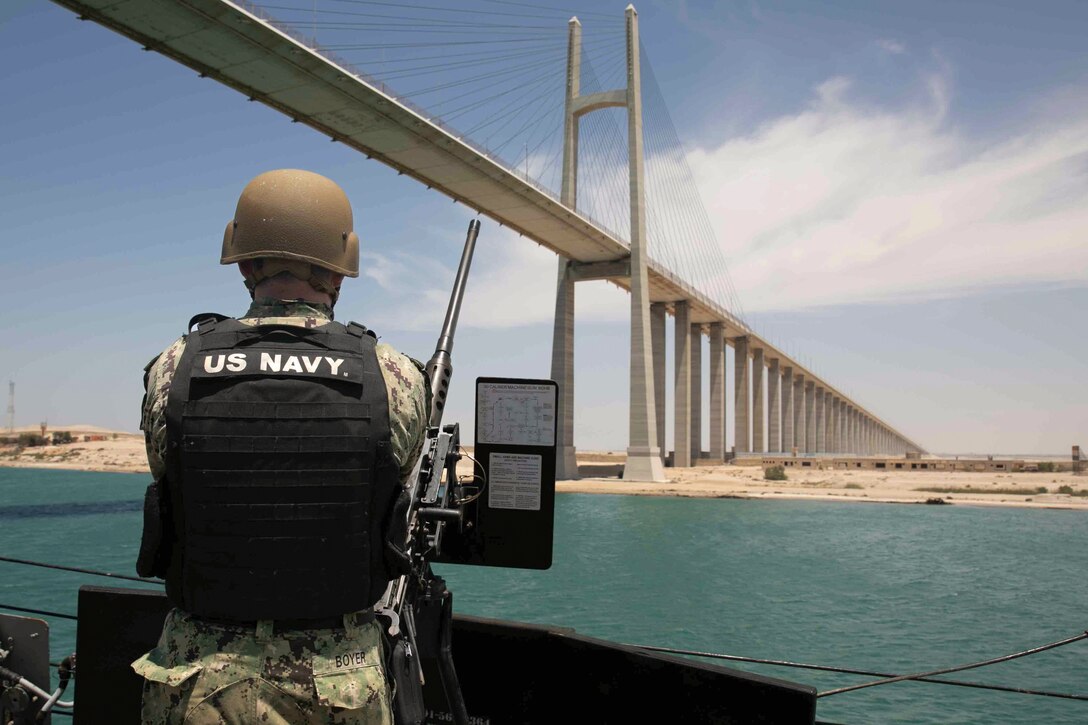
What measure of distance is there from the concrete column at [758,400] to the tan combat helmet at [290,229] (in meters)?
94.8

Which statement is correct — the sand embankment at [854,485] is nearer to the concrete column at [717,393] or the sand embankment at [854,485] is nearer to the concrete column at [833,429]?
the concrete column at [717,393]

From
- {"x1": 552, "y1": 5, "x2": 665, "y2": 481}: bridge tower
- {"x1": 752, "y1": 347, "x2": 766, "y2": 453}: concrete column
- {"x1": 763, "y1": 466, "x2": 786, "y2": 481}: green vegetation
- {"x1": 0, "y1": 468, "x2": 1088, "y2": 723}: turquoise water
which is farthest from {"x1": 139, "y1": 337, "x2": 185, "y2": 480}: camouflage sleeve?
{"x1": 752, "y1": 347, "x2": 766, "y2": 453}: concrete column

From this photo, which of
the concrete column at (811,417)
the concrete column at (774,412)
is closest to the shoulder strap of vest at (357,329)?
the concrete column at (774,412)

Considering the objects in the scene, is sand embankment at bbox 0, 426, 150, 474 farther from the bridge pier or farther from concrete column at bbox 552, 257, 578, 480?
the bridge pier

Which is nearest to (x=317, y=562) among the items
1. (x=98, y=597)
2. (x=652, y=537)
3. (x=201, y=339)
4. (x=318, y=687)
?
(x=318, y=687)

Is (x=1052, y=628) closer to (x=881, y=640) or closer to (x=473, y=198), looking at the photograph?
(x=881, y=640)

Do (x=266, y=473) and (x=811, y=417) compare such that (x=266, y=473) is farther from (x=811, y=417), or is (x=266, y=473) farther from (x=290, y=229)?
(x=811, y=417)

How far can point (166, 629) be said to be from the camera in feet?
6.97

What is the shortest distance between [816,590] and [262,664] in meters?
21.4

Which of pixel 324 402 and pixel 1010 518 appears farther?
pixel 1010 518

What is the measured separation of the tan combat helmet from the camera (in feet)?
7.32

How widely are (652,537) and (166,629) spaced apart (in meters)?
30.3

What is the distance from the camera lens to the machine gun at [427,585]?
2.37 m

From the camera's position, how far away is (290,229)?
2234mm
